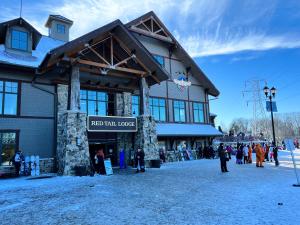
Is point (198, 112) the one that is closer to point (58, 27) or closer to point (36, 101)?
point (58, 27)

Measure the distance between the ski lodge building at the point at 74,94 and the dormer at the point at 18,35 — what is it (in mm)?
60

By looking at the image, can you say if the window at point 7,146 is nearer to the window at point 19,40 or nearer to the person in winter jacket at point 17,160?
the person in winter jacket at point 17,160

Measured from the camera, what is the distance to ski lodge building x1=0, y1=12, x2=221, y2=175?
15391mm

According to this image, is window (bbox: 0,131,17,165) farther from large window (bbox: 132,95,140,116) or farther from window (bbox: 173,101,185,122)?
window (bbox: 173,101,185,122)

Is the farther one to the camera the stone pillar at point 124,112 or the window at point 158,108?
the window at point 158,108

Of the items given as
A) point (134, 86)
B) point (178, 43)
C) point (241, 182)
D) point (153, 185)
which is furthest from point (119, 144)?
point (178, 43)

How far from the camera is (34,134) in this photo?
1669cm

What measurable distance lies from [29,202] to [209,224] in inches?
222

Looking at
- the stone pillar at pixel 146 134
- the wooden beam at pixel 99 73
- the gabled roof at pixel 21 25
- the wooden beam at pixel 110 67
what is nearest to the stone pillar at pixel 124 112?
the stone pillar at pixel 146 134

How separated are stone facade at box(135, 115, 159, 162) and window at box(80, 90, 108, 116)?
3.15 metres

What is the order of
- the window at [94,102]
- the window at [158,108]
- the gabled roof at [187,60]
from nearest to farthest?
the window at [94,102], the gabled roof at [187,60], the window at [158,108]

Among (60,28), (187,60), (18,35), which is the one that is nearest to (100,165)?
(18,35)

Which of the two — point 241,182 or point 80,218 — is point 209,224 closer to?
point 80,218

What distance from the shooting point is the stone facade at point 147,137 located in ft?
59.0
